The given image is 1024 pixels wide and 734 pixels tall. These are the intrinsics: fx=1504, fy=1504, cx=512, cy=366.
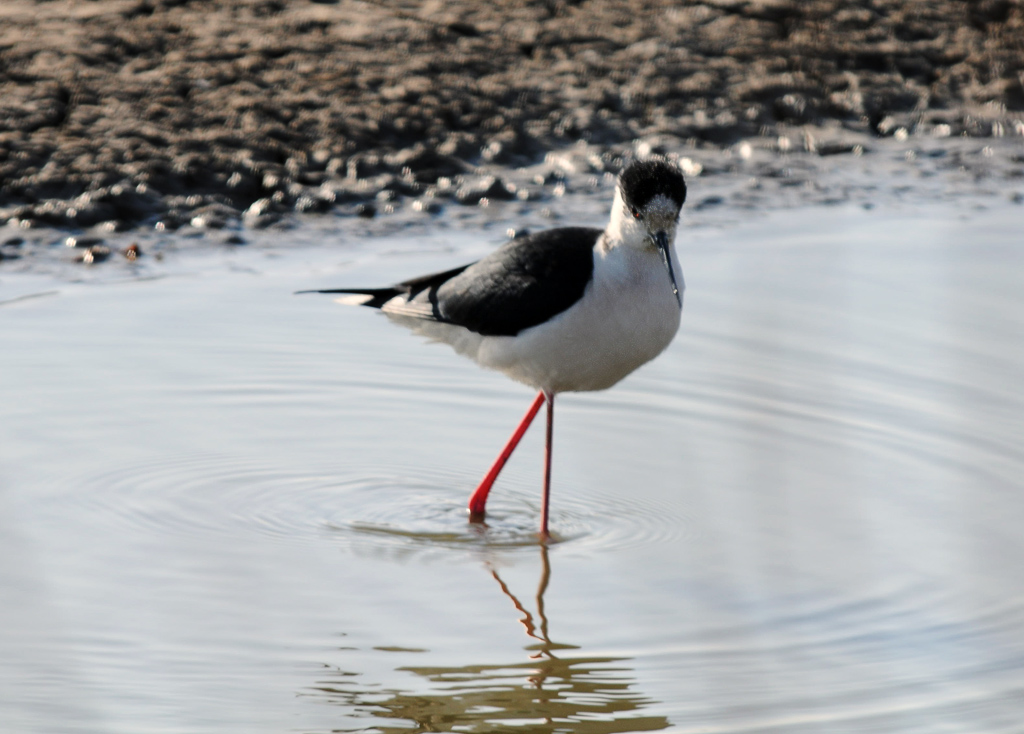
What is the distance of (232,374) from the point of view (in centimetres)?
538

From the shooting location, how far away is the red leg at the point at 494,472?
4523mm

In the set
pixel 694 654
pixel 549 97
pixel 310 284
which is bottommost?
pixel 694 654

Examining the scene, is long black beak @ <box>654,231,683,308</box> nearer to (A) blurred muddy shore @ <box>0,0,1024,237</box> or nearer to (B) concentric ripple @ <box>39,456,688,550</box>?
(B) concentric ripple @ <box>39,456,688,550</box>

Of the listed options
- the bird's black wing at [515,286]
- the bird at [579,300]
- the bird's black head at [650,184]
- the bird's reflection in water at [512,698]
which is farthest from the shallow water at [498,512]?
the bird's black head at [650,184]

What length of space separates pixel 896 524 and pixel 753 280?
2.20 meters

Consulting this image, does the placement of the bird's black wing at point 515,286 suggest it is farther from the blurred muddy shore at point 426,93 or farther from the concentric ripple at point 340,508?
the blurred muddy shore at point 426,93

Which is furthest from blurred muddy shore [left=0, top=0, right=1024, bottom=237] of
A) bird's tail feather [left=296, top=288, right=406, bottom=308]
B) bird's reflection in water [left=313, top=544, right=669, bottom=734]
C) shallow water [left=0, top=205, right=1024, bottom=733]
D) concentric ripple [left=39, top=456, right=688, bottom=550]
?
bird's reflection in water [left=313, top=544, right=669, bottom=734]

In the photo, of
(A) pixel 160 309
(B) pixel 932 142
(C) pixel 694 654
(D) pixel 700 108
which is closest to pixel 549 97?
(D) pixel 700 108

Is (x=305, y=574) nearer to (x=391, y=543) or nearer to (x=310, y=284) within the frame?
(x=391, y=543)

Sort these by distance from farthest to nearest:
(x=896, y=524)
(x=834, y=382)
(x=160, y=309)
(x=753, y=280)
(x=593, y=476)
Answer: (x=753, y=280) < (x=160, y=309) < (x=834, y=382) < (x=593, y=476) < (x=896, y=524)

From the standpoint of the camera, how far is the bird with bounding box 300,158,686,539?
4.02m

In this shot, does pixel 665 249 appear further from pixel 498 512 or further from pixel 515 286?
pixel 498 512

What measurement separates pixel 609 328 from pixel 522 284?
1.09ft

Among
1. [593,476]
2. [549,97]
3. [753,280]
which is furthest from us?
A: [549,97]
